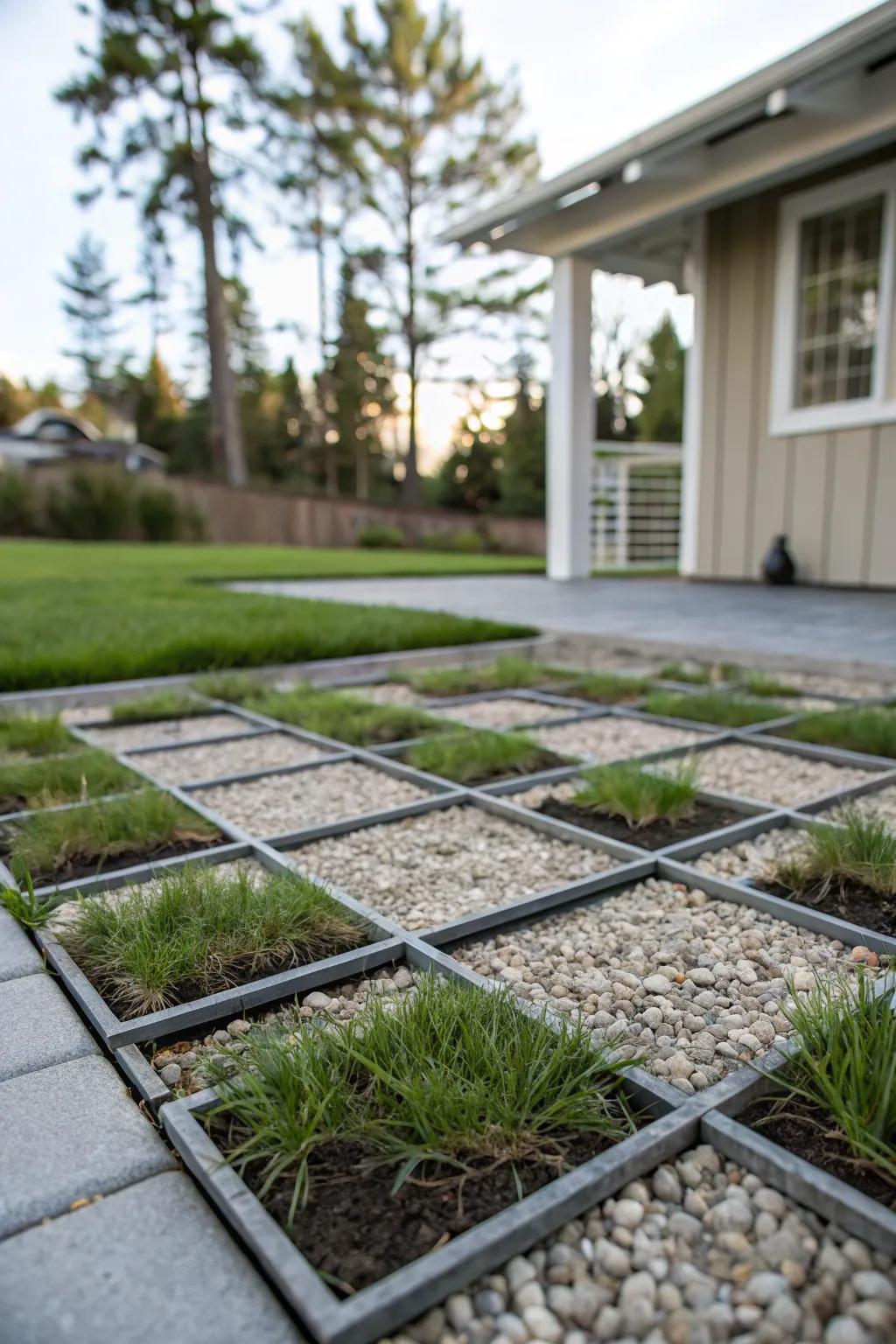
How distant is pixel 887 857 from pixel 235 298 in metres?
27.4

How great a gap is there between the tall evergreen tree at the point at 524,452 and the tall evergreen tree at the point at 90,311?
511 inches

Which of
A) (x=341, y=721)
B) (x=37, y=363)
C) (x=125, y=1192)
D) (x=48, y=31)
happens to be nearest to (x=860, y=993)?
(x=125, y=1192)

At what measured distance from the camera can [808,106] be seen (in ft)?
15.2

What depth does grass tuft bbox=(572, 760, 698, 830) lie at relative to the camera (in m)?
1.98

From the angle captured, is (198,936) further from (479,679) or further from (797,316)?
(797,316)

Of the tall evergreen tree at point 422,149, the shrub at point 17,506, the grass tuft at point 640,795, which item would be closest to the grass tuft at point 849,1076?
the grass tuft at point 640,795

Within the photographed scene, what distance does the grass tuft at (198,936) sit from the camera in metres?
1.28

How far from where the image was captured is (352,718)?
2.93 m

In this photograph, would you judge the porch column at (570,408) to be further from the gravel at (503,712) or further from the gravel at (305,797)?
the gravel at (305,797)

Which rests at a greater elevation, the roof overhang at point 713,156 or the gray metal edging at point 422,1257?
the roof overhang at point 713,156

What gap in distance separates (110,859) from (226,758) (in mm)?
872

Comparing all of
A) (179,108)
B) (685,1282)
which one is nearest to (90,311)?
(179,108)

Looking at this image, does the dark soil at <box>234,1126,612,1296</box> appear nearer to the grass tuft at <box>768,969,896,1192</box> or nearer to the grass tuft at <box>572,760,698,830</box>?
the grass tuft at <box>768,969,896,1192</box>

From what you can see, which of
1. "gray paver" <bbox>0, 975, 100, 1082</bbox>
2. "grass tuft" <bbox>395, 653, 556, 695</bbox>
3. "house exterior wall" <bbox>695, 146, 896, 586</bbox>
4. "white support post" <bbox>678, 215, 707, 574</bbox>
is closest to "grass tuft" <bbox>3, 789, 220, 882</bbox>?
"gray paver" <bbox>0, 975, 100, 1082</bbox>
